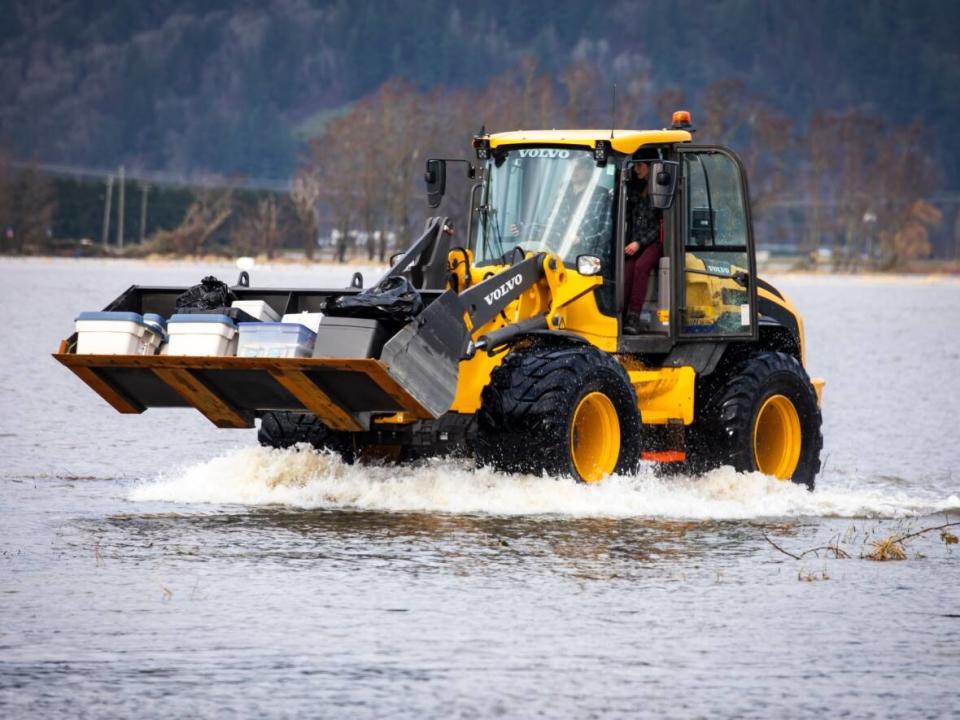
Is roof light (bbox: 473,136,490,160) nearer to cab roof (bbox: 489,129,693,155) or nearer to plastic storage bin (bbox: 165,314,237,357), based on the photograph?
cab roof (bbox: 489,129,693,155)

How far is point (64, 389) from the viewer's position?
87.1 feet

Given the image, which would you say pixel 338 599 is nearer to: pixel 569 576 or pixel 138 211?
pixel 569 576

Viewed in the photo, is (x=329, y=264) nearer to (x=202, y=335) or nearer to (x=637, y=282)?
(x=637, y=282)


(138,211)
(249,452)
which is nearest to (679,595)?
(249,452)

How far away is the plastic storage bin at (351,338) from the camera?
13.0 meters

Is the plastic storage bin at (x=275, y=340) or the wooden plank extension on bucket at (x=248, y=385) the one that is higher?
the plastic storage bin at (x=275, y=340)

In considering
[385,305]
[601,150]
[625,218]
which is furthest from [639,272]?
[385,305]

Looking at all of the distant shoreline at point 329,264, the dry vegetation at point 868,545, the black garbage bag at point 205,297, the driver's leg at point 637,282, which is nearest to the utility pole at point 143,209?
the distant shoreline at point 329,264

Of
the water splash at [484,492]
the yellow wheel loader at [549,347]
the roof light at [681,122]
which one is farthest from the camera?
the roof light at [681,122]

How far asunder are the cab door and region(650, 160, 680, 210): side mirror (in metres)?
1.07

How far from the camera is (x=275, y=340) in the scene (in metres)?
13.3

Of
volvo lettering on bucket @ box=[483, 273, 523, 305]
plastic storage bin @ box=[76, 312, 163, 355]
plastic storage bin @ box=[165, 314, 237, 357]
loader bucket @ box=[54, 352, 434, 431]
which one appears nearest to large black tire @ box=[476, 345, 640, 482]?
volvo lettering on bucket @ box=[483, 273, 523, 305]

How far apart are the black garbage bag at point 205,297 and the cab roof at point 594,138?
234cm

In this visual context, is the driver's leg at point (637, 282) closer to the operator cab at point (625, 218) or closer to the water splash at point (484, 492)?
the operator cab at point (625, 218)
